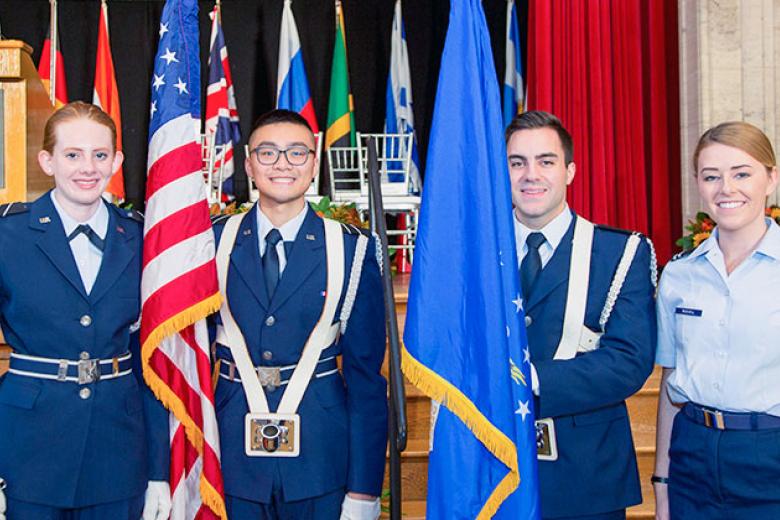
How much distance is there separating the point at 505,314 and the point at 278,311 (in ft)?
1.98

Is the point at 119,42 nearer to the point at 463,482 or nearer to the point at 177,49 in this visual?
the point at 177,49

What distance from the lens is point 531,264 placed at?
7.34 ft

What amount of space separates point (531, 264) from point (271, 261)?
67 cm

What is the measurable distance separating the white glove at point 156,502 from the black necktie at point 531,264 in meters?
1.02

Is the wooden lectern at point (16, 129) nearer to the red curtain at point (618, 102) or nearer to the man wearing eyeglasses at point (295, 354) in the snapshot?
the man wearing eyeglasses at point (295, 354)

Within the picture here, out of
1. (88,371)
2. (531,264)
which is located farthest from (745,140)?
(88,371)

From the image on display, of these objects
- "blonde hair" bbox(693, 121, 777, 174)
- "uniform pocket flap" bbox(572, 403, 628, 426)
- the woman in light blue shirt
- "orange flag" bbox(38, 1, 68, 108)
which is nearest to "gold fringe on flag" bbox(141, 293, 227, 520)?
"uniform pocket flap" bbox(572, 403, 628, 426)

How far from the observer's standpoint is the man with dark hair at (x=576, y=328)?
2.08 meters

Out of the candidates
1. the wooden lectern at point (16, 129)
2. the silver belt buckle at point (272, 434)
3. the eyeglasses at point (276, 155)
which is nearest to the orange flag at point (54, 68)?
the wooden lectern at point (16, 129)

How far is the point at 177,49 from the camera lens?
2490 mm

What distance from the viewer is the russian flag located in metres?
8.31

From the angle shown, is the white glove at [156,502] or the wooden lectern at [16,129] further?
the wooden lectern at [16,129]

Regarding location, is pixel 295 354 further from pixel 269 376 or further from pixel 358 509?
pixel 358 509

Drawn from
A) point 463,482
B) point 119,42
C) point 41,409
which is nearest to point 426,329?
point 463,482
